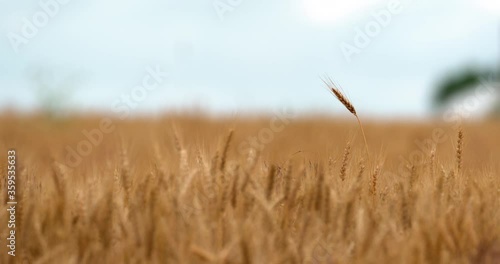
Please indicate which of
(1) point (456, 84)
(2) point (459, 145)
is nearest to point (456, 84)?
(1) point (456, 84)

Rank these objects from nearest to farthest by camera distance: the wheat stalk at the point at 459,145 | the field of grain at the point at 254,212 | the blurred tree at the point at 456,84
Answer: the field of grain at the point at 254,212 → the wheat stalk at the point at 459,145 → the blurred tree at the point at 456,84

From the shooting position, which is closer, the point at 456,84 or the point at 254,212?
the point at 254,212

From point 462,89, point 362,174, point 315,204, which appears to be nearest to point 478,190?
point 362,174

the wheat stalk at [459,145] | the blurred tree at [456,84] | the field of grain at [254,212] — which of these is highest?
the blurred tree at [456,84]

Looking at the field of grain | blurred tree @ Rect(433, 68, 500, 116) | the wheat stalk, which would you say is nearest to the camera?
the field of grain

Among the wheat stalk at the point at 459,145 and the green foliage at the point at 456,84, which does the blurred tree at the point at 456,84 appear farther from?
the wheat stalk at the point at 459,145

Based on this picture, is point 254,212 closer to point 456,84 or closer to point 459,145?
point 459,145

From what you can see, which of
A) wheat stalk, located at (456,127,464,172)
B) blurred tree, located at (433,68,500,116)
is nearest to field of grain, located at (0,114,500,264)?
wheat stalk, located at (456,127,464,172)

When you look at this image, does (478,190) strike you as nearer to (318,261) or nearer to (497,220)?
(497,220)

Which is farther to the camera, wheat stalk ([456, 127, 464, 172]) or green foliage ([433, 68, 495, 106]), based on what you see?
green foliage ([433, 68, 495, 106])

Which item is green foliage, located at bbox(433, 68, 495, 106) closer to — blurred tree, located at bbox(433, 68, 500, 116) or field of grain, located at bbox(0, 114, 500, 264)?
blurred tree, located at bbox(433, 68, 500, 116)

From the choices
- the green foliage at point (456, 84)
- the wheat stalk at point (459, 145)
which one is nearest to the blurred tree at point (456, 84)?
the green foliage at point (456, 84)

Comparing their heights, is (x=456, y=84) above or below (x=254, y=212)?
above

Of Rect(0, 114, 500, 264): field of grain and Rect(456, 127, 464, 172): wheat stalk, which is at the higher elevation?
Rect(456, 127, 464, 172): wheat stalk
